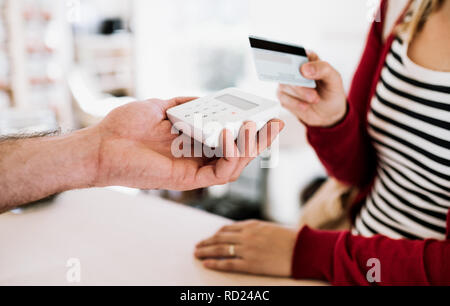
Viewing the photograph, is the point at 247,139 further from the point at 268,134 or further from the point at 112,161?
the point at 112,161

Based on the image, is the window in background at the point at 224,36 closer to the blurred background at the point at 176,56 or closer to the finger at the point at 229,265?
the blurred background at the point at 176,56

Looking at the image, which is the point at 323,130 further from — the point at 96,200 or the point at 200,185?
the point at 96,200

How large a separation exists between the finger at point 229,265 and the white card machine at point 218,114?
0.17m

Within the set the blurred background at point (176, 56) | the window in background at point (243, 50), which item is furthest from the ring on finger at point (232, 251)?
the blurred background at point (176, 56)

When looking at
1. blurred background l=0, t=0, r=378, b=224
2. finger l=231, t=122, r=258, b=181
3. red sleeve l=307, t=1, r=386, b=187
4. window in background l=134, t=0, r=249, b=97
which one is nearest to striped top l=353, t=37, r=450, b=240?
red sleeve l=307, t=1, r=386, b=187

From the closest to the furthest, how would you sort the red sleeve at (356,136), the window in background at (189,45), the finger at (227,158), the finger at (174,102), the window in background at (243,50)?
the finger at (227,158)
the finger at (174,102)
the red sleeve at (356,136)
the window in background at (243,50)
the window in background at (189,45)

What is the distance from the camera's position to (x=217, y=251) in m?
0.50

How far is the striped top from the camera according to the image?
0.49 m

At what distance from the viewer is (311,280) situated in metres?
0.48

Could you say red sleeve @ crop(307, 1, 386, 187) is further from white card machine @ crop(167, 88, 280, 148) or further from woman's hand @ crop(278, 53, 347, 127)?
white card machine @ crop(167, 88, 280, 148)

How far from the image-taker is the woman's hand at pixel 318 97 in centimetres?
48

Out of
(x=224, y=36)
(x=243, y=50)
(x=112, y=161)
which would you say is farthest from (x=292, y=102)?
(x=224, y=36)
